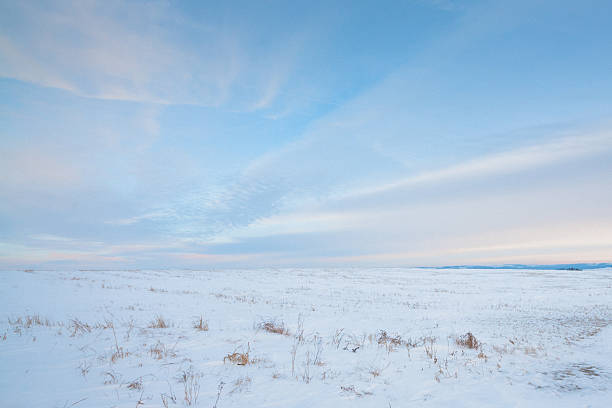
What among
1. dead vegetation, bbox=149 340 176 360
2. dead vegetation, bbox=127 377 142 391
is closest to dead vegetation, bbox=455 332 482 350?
dead vegetation, bbox=149 340 176 360

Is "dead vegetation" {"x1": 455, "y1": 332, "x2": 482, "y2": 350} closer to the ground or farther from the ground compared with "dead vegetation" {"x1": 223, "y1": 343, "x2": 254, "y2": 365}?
closer to the ground

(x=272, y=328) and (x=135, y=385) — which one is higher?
(x=135, y=385)

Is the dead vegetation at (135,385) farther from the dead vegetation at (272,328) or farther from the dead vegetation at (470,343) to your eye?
the dead vegetation at (470,343)

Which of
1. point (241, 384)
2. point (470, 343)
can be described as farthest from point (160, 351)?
point (470, 343)

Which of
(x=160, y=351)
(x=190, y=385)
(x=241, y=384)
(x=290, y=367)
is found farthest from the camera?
(x=160, y=351)

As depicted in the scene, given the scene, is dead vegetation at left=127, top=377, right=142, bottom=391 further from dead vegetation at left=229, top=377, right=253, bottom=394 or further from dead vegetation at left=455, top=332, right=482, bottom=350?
dead vegetation at left=455, top=332, right=482, bottom=350

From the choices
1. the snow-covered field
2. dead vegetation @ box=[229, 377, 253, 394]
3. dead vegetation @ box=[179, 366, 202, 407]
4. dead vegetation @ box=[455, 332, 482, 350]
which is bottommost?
dead vegetation @ box=[455, 332, 482, 350]

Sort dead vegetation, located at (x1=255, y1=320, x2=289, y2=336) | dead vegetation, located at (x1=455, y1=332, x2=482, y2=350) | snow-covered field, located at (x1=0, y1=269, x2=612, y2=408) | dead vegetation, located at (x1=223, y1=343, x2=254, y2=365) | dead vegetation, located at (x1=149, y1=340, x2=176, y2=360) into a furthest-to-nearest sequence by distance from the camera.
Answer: dead vegetation, located at (x1=255, y1=320, x2=289, y2=336) < dead vegetation, located at (x1=455, y1=332, x2=482, y2=350) < dead vegetation, located at (x1=149, y1=340, x2=176, y2=360) < dead vegetation, located at (x1=223, y1=343, x2=254, y2=365) < snow-covered field, located at (x1=0, y1=269, x2=612, y2=408)

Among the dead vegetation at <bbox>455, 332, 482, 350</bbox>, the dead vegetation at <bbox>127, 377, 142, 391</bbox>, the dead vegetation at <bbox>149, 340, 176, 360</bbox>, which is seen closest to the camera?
the dead vegetation at <bbox>127, 377, 142, 391</bbox>

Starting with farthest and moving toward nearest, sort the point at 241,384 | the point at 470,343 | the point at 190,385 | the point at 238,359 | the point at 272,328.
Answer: the point at 272,328 → the point at 470,343 → the point at 238,359 → the point at 241,384 → the point at 190,385

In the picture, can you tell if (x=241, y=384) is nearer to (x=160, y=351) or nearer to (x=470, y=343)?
(x=160, y=351)

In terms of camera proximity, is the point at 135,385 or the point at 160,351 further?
the point at 160,351

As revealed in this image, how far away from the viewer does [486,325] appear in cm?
1165

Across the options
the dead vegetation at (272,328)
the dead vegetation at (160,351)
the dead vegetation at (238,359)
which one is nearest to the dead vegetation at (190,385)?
the dead vegetation at (238,359)
